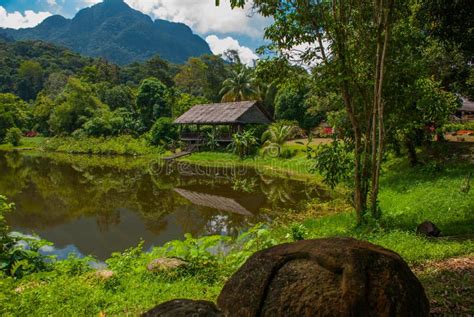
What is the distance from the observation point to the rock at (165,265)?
5867mm

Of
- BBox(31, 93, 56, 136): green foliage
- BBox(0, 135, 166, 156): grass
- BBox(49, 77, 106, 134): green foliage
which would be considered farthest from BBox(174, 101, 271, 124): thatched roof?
BBox(31, 93, 56, 136): green foliage

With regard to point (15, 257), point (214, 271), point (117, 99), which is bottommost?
point (214, 271)

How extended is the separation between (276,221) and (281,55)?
17.2ft

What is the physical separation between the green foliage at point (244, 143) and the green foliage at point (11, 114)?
3458 cm

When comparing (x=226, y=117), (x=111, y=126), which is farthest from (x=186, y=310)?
(x=111, y=126)

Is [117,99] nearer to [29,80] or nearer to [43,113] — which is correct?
[43,113]

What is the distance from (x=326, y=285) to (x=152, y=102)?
4195cm

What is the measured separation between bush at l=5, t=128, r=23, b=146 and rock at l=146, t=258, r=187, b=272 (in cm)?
4783

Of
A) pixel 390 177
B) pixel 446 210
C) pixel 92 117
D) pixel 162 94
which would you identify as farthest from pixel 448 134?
pixel 92 117

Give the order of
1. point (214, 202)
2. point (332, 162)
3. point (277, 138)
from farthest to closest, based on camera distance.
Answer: point (277, 138) → point (214, 202) → point (332, 162)

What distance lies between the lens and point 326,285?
2.59 m

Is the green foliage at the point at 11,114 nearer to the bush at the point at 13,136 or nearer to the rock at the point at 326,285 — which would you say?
Answer: the bush at the point at 13,136

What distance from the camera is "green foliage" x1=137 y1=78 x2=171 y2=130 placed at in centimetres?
4188

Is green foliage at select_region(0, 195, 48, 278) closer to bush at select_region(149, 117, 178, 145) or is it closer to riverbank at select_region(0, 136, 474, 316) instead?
riverbank at select_region(0, 136, 474, 316)
